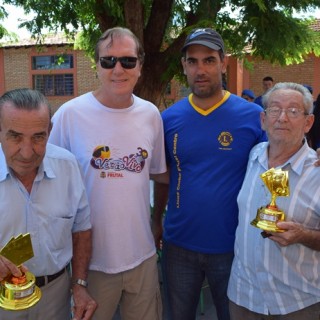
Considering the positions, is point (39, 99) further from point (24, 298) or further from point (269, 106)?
point (269, 106)

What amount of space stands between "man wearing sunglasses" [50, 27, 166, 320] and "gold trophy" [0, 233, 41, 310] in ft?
1.84

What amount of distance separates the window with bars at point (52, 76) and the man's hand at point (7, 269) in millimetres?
22307

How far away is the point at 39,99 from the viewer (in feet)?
6.22

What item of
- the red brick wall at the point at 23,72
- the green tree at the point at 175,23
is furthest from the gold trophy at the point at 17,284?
the red brick wall at the point at 23,72

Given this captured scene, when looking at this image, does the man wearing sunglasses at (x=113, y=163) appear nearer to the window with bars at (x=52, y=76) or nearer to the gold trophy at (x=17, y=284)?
the gold trophy at (x=17, y=284)

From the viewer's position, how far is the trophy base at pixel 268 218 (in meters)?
1.89

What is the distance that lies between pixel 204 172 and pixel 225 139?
244 mm

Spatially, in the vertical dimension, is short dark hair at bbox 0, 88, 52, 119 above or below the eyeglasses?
above

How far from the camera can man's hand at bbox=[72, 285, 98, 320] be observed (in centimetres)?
216

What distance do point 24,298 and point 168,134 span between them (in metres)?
1.40

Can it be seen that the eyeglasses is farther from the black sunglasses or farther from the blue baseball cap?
the black sunglasses

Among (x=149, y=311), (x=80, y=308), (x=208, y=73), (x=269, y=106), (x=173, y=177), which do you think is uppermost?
(x=208, y=73)

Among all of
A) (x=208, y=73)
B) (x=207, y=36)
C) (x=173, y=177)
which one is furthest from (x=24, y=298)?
(x=207, y=36)

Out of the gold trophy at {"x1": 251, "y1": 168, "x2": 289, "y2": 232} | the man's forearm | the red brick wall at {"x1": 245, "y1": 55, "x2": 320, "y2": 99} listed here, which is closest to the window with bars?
the red brick wall at {"x1": 245, "y1": 55, "x2": 320, "y2": 99}
